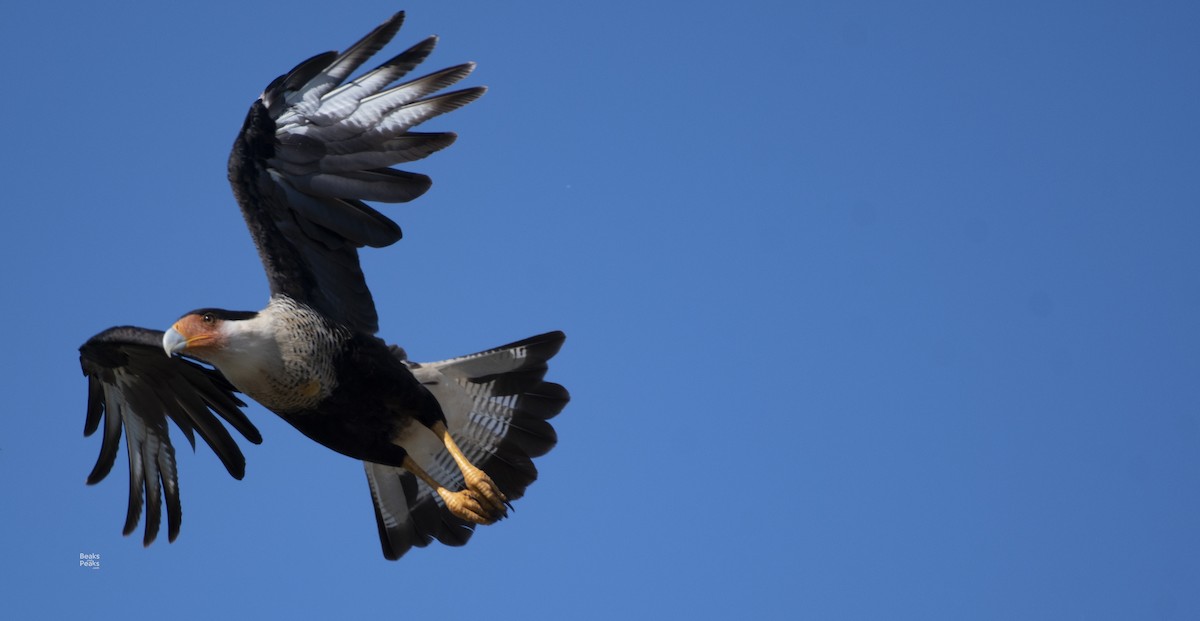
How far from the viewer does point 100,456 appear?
9.34 meters

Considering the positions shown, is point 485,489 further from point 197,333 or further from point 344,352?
point 197,333

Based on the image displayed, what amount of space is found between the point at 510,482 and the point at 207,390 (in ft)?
6.76

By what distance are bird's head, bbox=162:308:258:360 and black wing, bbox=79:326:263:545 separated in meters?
1.21

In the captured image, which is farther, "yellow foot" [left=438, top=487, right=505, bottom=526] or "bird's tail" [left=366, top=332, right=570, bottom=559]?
"bird's tail" [left=366, top=332, right=570, bottom=559]

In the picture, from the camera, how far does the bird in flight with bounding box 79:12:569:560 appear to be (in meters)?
7.77

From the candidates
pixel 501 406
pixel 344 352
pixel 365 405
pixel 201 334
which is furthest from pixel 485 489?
pixel 201 334

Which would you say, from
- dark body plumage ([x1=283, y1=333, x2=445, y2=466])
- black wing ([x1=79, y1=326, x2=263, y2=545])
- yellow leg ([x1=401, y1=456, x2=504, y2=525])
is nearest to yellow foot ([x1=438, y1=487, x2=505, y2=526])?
yellow leg ([x1=401, y1=456, x2=504, y2=525])

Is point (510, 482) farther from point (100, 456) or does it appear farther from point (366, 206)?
point (100, 456)

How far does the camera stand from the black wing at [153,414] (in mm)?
8961

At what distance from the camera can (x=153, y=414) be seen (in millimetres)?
9320

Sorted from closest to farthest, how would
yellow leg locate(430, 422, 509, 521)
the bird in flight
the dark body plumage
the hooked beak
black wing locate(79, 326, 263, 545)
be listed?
1. the hooked beak
2. the bird in flight
3. the dark body plumage
4. yellow leg locate(430, 422, 509, 521)
5. black wing locate(79, 326, 263, 545)

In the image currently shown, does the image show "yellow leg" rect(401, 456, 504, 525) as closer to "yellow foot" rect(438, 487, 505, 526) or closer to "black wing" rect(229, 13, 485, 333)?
"yellow foot" rect(438, 487, 505, 526)

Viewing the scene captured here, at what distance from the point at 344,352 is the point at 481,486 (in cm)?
113

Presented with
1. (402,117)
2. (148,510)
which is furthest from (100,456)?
(402,117)
